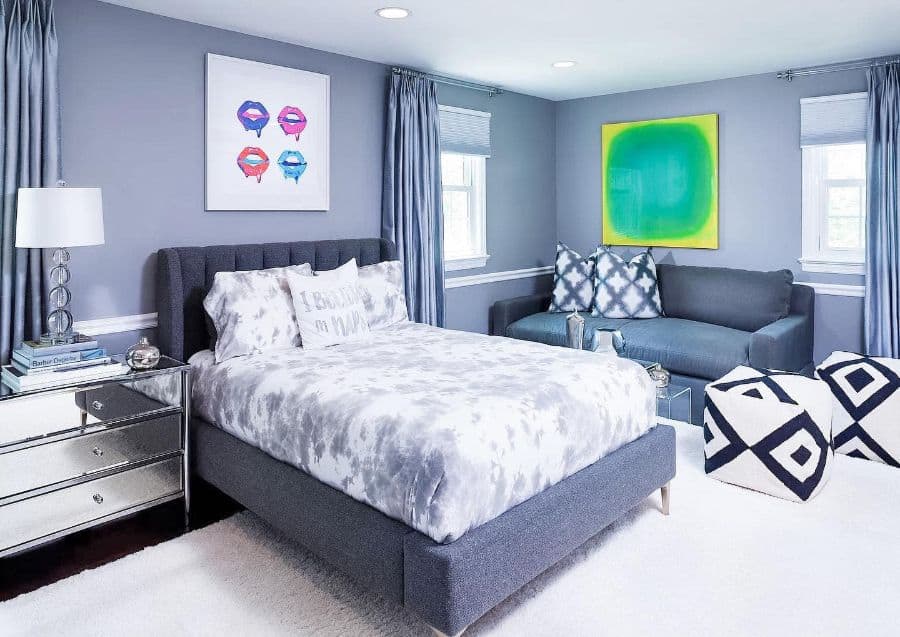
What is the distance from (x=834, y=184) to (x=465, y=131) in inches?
106

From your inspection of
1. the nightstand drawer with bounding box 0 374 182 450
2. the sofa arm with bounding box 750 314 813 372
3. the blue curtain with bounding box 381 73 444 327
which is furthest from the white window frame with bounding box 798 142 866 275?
the nightstand drawer with bounding box 0 374 182 450

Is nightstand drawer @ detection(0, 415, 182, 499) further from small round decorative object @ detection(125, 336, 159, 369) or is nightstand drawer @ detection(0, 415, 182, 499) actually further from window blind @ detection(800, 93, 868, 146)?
window blind @ detection(800, 93, 868, 146)

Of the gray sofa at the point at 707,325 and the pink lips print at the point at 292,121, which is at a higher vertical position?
the pink lips print at the point at 292,121

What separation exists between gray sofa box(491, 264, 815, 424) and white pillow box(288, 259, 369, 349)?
1845 millimetres

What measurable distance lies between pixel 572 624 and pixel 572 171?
4.61 m

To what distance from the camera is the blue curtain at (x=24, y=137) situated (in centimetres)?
288

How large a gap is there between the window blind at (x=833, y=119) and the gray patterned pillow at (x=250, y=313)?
150 inches

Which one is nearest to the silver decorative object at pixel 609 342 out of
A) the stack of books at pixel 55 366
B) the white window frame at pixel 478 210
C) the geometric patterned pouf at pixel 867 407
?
the geometric patterned pouf at pixel 867 407

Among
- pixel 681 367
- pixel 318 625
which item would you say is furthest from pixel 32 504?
pixel 681 367

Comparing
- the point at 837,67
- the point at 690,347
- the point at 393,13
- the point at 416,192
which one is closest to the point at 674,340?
the point at 690,347

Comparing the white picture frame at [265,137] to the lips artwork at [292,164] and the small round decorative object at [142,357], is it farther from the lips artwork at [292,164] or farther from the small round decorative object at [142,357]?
the small round decorative object at [142,357]

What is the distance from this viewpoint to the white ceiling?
11.0 ft

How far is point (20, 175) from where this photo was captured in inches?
116

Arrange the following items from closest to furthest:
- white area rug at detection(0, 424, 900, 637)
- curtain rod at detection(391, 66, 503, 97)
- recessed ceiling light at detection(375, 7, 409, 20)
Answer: white area rug at detection(0, 424, 900, 637)
recessed ceiling light at detection(375, 7, 409, 20)
curtain rod at detection(391, 66, 503, 97)
